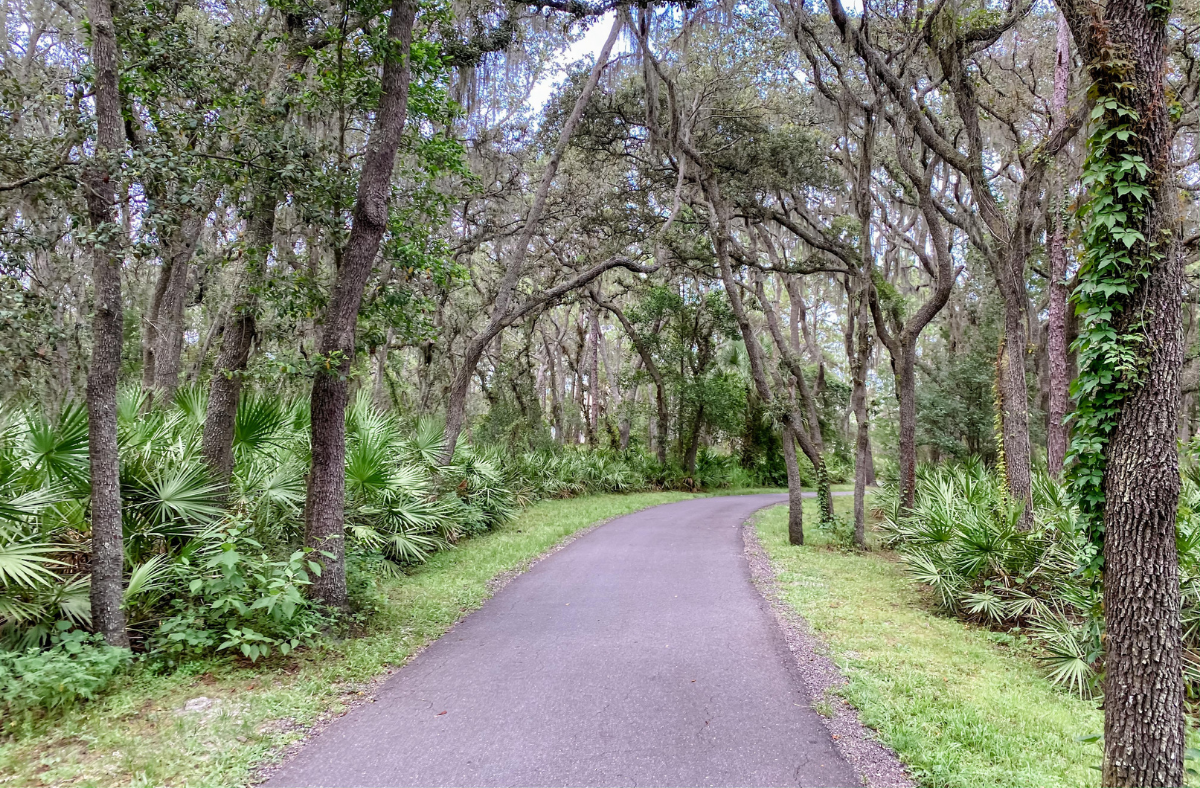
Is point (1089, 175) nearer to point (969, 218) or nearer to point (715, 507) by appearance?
point (969, 218)

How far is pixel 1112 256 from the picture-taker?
10.2ft

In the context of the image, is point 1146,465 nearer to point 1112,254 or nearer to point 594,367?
point 1112,254

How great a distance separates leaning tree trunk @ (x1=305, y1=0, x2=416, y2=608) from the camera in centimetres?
579

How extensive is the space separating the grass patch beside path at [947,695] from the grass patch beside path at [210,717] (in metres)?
3.86

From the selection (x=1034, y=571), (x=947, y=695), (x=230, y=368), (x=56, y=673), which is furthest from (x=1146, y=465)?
(x=230, y=368)

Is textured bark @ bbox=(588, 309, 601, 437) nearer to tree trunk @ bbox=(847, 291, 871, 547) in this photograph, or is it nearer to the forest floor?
tree trunk @ bbox=(847, 291, 871, 547)

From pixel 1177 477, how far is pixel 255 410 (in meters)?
7.97

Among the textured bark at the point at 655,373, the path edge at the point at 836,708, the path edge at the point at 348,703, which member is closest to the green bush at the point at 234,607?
the path edge at the point at 348,703

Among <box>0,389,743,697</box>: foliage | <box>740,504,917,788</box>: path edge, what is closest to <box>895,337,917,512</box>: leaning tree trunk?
<box>740,504,917,788</box>: path edge

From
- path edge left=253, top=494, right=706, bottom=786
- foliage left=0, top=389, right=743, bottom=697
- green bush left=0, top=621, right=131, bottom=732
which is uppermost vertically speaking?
foliage left=0, top=389, right=743, bottom=697

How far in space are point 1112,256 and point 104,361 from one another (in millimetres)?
6690

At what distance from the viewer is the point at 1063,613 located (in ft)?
20.8

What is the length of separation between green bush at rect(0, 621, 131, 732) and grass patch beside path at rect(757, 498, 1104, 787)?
17.3ft

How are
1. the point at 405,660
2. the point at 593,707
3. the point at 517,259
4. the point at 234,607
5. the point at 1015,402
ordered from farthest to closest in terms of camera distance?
1. the point at 517,259
2. the point at 1015,402
3. the point at 405,660
4. the point at 234,607
5. the point at 593,707
